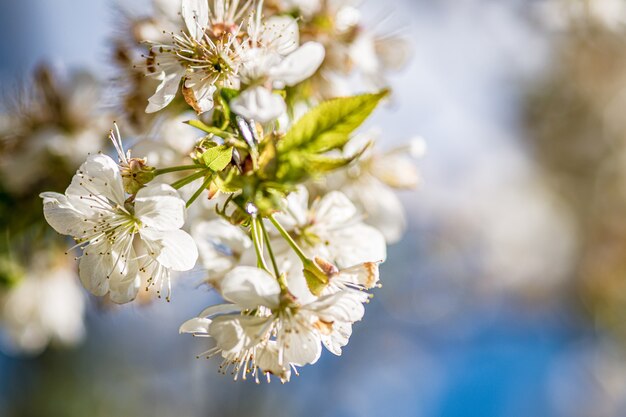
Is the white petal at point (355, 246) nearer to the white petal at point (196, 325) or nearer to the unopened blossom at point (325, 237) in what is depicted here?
the unopened blossom at point (325, 237)

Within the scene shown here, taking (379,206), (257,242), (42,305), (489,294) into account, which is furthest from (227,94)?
(489,294)

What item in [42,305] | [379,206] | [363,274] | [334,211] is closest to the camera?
[363,274]

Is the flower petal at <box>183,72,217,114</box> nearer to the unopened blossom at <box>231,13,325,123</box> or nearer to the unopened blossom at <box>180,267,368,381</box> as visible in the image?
the unopened blossom at <box>231,13,325,123</box>

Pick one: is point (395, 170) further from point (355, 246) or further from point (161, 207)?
point (161, 207)

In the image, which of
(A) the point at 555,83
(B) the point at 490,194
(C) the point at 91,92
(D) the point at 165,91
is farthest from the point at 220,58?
(B) the point at 490,194

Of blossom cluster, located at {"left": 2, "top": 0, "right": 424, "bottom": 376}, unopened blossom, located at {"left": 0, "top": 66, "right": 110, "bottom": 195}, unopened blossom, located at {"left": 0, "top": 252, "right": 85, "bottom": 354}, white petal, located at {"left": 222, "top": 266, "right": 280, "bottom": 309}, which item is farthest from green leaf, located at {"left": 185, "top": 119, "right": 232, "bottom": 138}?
unopened blossom, located at {"left": 0, "top": 252, "right": 85, "bottom": 354}

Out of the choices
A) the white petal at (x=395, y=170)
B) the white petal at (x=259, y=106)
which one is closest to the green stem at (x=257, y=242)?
the white petal at (x=259, y=106)

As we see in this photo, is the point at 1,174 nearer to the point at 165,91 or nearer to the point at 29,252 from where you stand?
the point at 29,252
